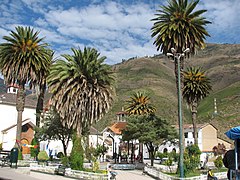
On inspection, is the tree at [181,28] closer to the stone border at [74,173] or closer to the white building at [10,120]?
the stone border at [74,173]

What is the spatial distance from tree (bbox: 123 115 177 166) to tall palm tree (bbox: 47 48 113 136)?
10288 millimetres

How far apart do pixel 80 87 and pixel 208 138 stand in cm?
6162

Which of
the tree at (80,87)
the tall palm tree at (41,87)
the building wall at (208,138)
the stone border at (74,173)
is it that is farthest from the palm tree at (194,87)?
the building wall at (208,138)

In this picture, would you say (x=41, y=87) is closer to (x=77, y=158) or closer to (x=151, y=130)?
(x=77, y=158)

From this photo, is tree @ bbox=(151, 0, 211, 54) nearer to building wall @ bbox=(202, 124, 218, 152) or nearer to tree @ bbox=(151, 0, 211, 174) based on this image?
tree @ bbox=(151, 0, 211, 174)

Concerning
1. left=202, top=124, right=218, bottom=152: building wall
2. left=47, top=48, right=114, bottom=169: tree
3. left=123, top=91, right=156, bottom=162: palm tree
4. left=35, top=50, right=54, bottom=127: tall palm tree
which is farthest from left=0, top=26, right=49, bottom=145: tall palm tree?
left=202, top=124, right=218, bottom=152: building wall

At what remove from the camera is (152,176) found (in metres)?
28.9

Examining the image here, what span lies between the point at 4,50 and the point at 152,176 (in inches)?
944

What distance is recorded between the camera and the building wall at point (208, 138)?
271 feet

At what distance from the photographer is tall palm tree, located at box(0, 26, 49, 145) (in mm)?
37281

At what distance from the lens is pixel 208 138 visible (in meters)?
83.5

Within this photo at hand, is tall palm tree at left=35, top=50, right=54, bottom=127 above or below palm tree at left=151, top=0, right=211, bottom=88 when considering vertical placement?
below

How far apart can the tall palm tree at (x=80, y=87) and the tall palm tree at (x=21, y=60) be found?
690 centimetres

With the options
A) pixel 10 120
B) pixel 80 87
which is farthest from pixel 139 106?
pixel 10 120
